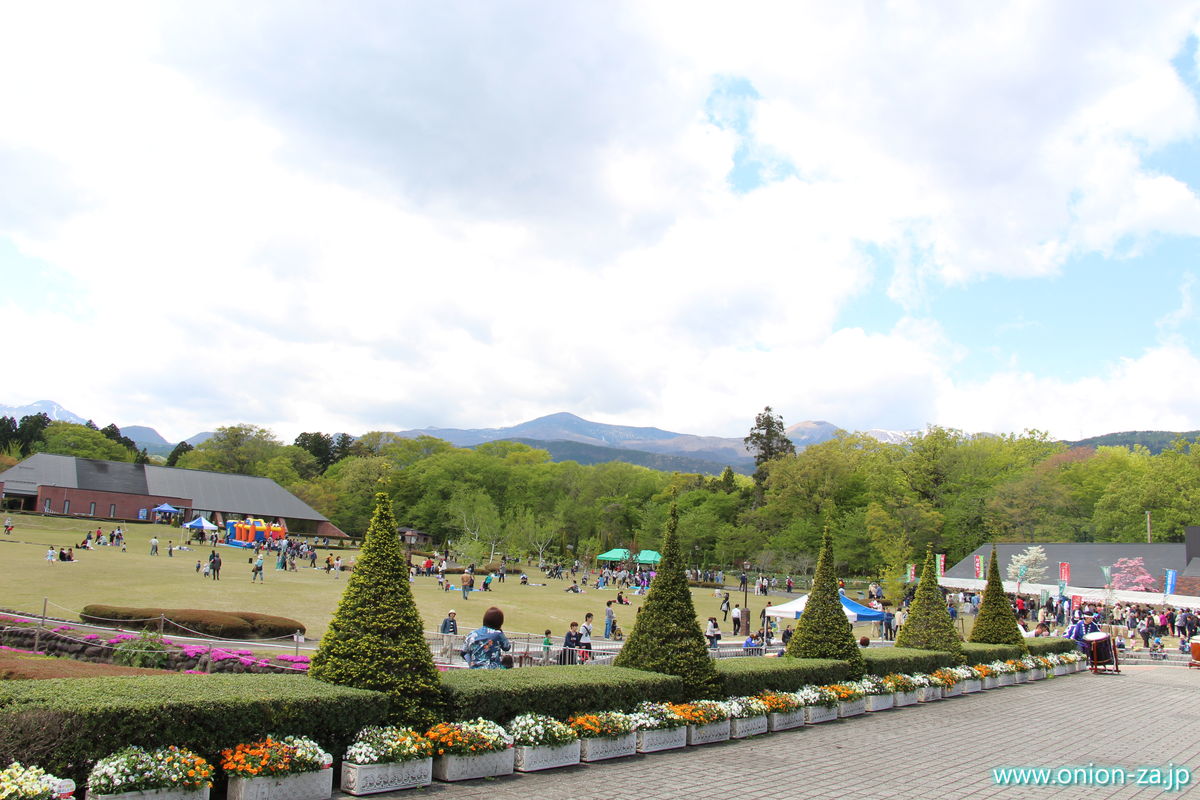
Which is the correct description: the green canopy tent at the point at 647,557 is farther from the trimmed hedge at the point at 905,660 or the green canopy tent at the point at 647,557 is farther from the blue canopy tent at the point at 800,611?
the trimmed hedge at the point at 905,660

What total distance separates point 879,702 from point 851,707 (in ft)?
4.55

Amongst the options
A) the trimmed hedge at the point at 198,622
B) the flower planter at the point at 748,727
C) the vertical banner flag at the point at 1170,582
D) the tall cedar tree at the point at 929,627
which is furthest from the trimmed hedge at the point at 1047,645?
the trimmed hedge at the point at 198,622

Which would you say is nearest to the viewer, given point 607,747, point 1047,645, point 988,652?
point 607,747

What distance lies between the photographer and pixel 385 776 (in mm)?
8617

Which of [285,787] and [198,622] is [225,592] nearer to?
[198,622]

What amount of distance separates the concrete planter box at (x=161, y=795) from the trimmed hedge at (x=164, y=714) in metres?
0.34

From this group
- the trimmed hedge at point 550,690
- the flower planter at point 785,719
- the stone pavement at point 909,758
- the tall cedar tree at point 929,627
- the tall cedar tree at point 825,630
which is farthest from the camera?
the tall cedar tree at point 929,627

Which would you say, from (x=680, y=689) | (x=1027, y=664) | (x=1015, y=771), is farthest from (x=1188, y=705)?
(x=680, y=689)

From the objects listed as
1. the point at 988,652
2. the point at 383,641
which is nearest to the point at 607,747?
the point at 383,641

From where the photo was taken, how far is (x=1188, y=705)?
19.3 m

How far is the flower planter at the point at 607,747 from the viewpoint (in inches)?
425

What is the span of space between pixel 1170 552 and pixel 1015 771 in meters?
45.9

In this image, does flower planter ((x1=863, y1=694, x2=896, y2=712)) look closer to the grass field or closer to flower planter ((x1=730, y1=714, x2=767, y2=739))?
flower planter ((x1=730, y1=714, x2=767, y2=739))

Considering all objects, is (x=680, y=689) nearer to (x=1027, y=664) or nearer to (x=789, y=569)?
(x=1027, y=664)
